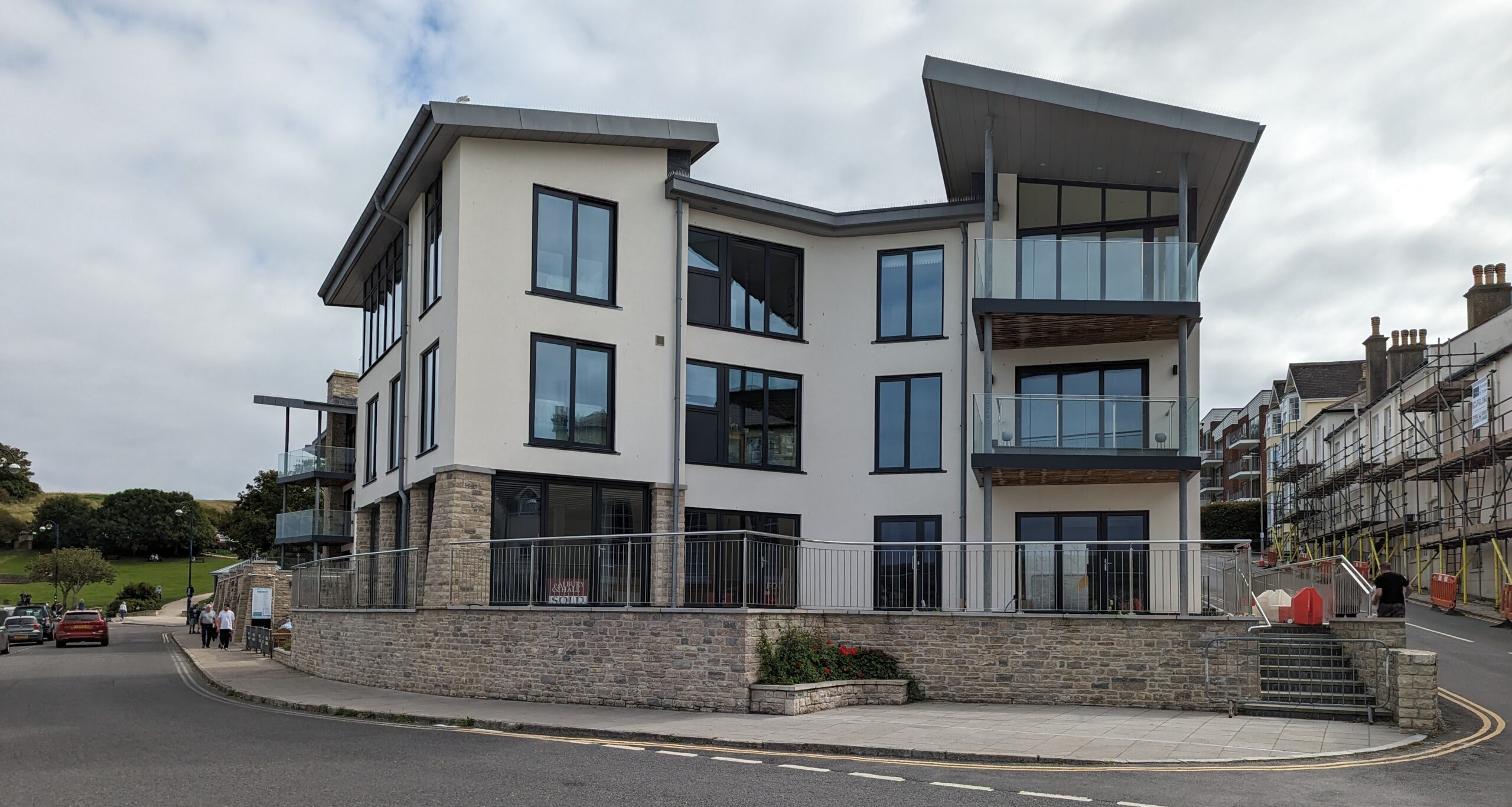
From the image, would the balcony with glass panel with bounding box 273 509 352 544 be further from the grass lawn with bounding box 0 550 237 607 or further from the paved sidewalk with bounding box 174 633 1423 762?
the grass lawn with bounding box 0 550 237 607

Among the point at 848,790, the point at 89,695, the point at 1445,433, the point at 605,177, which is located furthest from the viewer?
the point at 1445,433

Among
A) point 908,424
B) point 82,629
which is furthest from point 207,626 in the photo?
point 908,424

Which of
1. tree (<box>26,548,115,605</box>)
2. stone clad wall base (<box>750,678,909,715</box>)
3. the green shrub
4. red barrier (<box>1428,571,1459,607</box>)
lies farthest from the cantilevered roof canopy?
tree (<box>26,548,115,605</box>)

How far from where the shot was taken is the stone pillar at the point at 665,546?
60.3 ft

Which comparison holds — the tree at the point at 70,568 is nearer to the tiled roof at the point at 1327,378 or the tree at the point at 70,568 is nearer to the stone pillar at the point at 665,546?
the stone pillar at the point at 665,546

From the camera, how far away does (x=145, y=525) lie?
106 metres

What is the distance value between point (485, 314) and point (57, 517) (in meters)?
103

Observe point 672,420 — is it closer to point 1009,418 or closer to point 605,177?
point 605,177

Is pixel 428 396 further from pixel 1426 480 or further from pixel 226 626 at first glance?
pixel 1426 480

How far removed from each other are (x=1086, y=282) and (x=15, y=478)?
128 m

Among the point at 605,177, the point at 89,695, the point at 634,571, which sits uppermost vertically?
the point at 605,177

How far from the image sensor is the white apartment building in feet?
67.1

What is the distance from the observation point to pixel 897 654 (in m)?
17.7

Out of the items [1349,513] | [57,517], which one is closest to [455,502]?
[1349,513]
